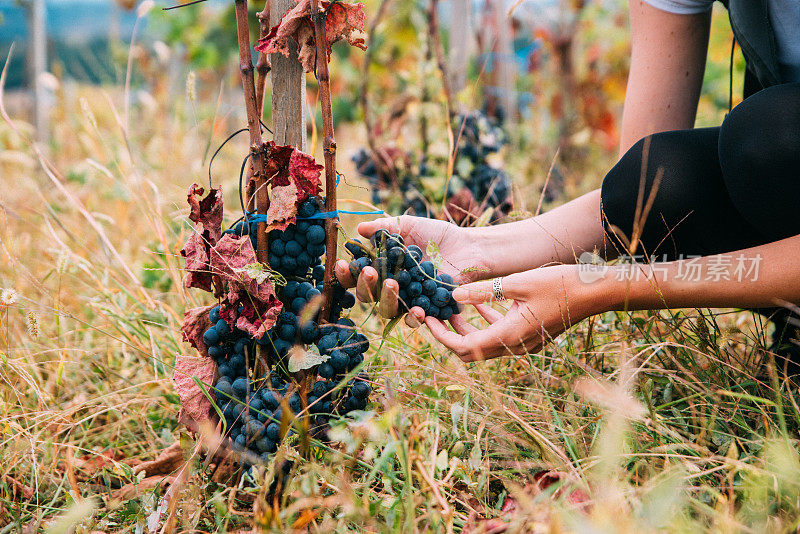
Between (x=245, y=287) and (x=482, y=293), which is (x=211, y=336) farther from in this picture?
(x=482, y=293)

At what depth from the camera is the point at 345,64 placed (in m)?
3.95

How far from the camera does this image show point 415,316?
1.06m

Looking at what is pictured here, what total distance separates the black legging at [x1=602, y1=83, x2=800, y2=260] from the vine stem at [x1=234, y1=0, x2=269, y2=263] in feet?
2.18

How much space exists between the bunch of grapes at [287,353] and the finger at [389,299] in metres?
0.06

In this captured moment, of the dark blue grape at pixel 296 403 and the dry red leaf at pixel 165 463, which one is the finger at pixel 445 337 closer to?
the dark blue grape at pixel 296 403

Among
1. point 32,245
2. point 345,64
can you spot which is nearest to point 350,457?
point 32,245

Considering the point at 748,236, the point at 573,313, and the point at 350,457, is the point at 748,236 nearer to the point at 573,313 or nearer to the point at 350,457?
the point at 573,313

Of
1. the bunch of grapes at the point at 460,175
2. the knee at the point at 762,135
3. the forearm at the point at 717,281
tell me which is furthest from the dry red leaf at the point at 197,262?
the bunch of grapes at the point at 460,175

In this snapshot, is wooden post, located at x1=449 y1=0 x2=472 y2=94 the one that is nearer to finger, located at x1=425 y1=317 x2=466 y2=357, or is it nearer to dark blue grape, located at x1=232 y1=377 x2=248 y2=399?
finger, located at x1=425 y1=317 x2=466 y2=357

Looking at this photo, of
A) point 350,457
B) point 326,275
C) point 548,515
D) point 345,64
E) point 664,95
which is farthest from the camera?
point 345,64

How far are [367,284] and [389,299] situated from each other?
0.15ft

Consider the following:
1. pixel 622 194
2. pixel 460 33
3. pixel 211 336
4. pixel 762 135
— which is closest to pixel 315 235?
pixel 211 336

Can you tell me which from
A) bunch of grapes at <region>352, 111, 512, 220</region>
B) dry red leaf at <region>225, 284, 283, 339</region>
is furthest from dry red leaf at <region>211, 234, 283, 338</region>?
bunch of grapes at <region>352, 111, 512, 220</region>

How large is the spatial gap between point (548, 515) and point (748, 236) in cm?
82
